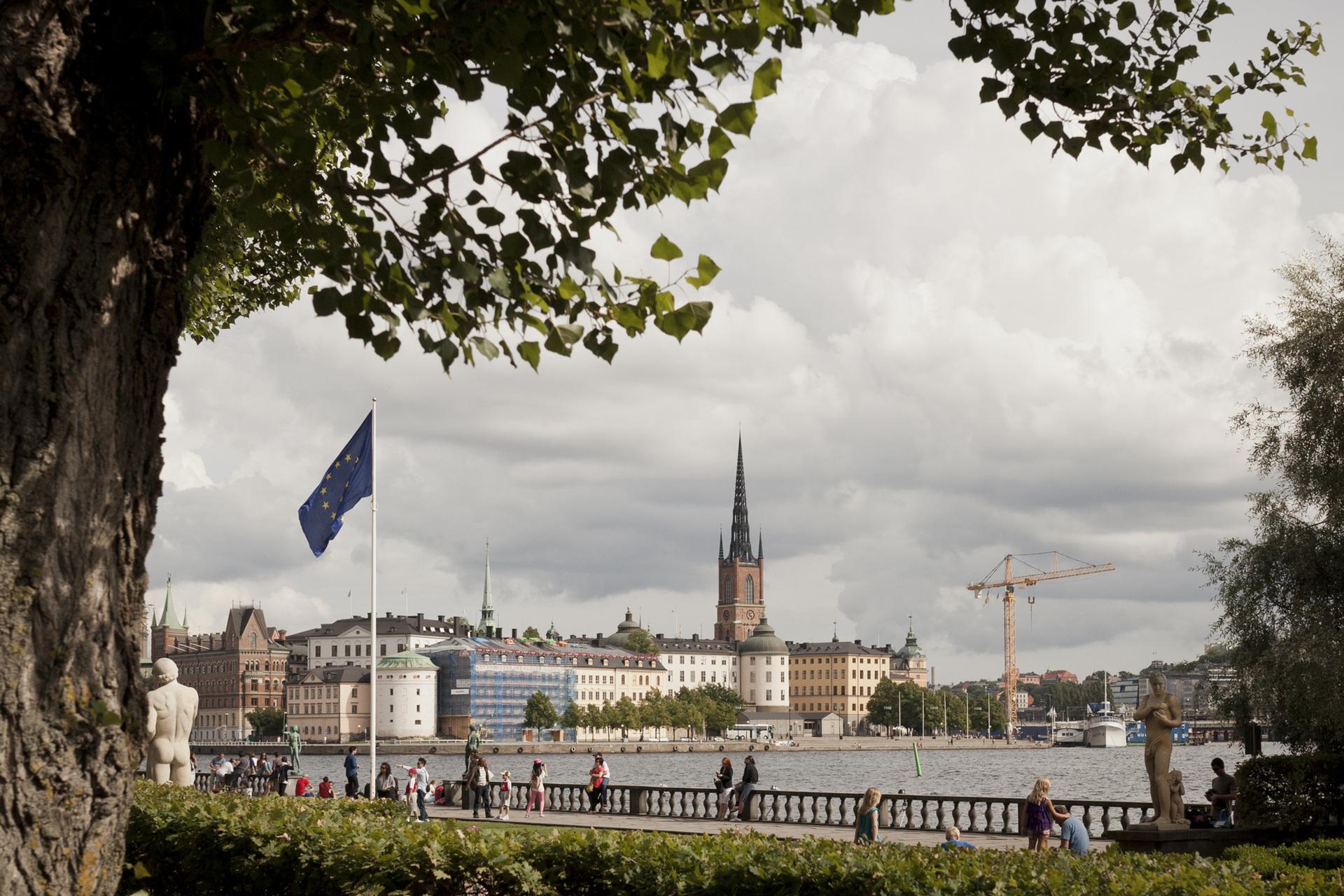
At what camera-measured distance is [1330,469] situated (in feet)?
108

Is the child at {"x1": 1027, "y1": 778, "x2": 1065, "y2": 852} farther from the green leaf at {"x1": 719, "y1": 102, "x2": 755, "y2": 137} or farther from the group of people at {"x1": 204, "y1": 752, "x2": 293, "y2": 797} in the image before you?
the group of people at {"x1": 204, "y1": 752, "x2": 293, "y2": 797}

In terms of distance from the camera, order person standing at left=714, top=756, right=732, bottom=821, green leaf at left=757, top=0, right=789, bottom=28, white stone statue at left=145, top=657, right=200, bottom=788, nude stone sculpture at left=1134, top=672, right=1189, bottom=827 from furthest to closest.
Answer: person standing at left=714, top=756, right=732, bottom=821 → nude stone sculpture at left=1134, top=672, right=1189, bottom=827 → white stone statue at left=145, top=657, right=200, bottom=788 → green leaf at left=757, top=0, right=789, bottom=28

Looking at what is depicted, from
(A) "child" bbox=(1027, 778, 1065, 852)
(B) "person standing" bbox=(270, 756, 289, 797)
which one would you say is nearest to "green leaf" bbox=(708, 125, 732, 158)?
(A) "child" bbox=(1027, 778, 1065, 852)

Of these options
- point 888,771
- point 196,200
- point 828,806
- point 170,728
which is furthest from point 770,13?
point 888,771

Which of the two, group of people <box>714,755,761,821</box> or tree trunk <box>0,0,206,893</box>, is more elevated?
tree trunk <box>0,0,206,893</box>

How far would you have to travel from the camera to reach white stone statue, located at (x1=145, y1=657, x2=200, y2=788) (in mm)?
18234

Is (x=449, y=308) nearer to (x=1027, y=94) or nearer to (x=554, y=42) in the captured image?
(x=554, y=42)

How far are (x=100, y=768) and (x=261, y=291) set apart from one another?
1582 centimetres

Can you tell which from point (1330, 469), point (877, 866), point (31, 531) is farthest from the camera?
point (1330, 469)

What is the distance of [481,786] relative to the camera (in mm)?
39156

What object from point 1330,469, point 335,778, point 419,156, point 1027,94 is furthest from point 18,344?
point 335,778

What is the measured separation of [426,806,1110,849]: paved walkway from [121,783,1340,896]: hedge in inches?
473

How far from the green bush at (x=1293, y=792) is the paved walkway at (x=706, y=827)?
2599 millimetres

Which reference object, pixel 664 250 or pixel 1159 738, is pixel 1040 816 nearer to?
pixel 1159 738
